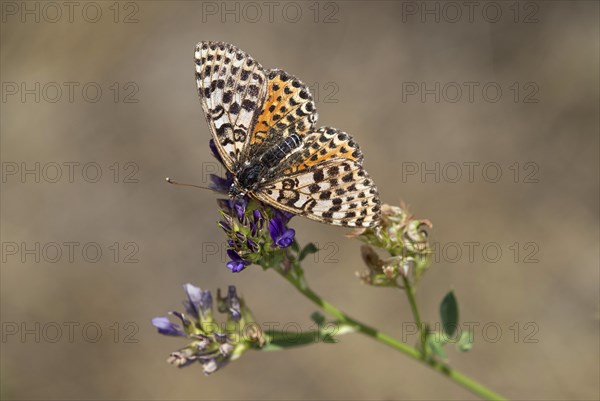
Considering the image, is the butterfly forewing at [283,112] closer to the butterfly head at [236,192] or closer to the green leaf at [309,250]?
the butterfly head at [236,192]

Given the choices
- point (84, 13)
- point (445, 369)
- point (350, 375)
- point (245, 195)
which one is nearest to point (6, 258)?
point (84, 13)

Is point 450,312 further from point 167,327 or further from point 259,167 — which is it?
point 167,327

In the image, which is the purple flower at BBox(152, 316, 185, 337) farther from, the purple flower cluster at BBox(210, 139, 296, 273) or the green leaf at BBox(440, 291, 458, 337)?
the green leaf at BBox(440, 291, 458, 337)

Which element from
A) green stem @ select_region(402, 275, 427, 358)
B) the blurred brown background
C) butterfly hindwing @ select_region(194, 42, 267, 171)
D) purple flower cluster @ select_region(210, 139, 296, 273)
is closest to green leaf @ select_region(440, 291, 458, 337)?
green stem @ select_region(402, 275, 427, 358)

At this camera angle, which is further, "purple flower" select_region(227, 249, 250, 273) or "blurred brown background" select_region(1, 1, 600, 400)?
"blurred brown background" select_region(1, 1, 600, 400)

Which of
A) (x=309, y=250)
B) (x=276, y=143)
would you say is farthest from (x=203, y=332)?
(x=276, y=143)

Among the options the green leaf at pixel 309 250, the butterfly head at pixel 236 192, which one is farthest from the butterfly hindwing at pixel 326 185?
the green leaf at pixel 309 250
